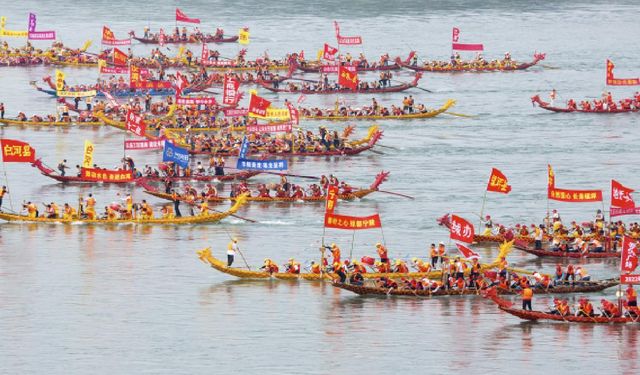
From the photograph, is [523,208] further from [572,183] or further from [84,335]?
[84,335]

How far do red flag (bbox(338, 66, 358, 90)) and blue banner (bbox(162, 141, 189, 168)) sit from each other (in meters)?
37.8

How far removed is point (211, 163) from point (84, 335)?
3816 cm

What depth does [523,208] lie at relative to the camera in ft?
371

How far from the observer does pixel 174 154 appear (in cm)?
11500

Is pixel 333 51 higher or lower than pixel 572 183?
higher

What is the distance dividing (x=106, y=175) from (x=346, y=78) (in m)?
41.3

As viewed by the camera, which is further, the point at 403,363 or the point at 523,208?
the point at 523,208

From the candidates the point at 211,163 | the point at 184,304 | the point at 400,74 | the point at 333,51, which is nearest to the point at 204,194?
the point at 211,163

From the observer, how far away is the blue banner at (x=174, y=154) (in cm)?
11469

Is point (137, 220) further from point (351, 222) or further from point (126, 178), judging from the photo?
point (351, 222)

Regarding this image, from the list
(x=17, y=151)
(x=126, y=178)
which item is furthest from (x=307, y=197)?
(x=17, y=151)

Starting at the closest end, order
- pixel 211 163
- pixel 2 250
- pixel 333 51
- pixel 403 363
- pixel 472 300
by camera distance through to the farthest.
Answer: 1. pixel 403 363
2. pixel 472 300
3. pixel 2 250
4. pixel 211 163
5. pixel 333 51

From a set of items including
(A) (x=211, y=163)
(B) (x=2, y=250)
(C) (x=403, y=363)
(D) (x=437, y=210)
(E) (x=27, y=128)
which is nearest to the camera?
(C) (x=403, y=363)

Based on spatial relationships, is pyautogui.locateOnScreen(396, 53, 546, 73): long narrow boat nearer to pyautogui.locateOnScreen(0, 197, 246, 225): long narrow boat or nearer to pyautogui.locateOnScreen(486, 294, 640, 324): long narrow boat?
pyautogui.locateOnScreen(0, 197, 246, 225): long narrow boat
